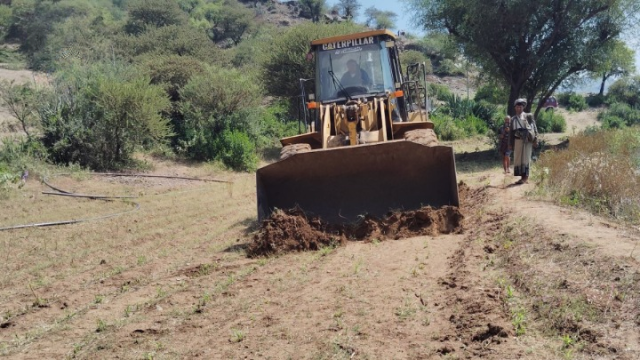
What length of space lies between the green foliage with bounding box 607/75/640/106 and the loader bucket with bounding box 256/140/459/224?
4504 centimetres

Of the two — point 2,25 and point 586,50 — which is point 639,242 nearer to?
point 586,50

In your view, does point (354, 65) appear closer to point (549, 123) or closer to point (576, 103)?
point (549, 123)

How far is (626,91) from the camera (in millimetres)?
49469

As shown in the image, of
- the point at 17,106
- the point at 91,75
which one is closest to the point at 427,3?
the point at 91,75

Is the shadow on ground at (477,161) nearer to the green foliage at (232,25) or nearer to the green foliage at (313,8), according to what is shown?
the green foliage at (232,25)

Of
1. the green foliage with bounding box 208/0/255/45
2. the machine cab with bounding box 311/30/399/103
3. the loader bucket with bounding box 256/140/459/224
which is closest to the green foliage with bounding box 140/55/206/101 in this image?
the machine cab with bounding box 311/30/399/103

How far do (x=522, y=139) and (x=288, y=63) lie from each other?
16253 millimetres

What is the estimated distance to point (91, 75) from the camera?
18094 mm

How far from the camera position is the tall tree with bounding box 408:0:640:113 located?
701 inches

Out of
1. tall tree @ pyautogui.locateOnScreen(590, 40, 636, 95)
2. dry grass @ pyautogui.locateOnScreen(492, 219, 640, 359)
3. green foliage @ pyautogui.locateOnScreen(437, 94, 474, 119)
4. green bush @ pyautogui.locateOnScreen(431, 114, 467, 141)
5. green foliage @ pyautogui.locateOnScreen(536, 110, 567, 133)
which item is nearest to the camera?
dry grass @ pyautogui.locateOnScreen(492, 219, 640, 359)

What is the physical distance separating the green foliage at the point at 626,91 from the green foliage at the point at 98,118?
4077 cm

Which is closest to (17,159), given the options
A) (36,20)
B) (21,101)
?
(21,101)

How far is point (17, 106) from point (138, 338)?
45.0 feet

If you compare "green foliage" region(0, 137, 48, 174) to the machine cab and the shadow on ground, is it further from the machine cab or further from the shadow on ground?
the shadow on ground
